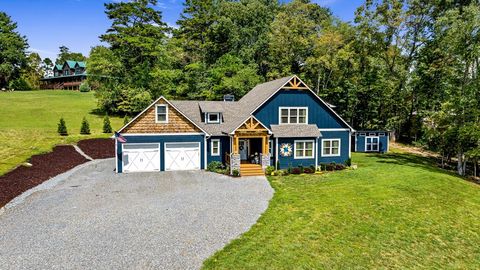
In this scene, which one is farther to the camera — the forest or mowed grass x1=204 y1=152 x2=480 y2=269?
the forest

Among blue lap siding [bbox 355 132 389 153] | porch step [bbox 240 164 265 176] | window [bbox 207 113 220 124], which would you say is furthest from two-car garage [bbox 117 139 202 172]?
blue lap siding [bbox 355 132 389 153]

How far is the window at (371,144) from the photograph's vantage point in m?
34.0

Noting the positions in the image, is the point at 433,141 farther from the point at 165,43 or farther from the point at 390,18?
the point at 165,43

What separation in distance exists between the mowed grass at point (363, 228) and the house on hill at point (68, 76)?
77.8m

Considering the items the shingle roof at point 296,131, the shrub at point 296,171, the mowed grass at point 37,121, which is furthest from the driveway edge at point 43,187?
the shrub at point 296,171

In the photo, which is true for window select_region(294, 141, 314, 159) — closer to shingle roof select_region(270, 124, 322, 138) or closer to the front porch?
shingle roof select_region(270, 124, 322, 138)

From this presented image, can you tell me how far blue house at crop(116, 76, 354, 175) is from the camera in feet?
76.0

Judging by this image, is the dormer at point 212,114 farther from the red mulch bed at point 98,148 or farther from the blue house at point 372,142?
the blue house at point 372,142

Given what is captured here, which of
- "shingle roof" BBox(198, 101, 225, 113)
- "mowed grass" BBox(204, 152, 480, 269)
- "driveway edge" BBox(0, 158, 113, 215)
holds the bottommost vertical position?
"mowed grass" BBox(204, 152, 480, 269)

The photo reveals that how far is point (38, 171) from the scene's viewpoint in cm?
2212

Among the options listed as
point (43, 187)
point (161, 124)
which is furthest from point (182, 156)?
point (43, 187)

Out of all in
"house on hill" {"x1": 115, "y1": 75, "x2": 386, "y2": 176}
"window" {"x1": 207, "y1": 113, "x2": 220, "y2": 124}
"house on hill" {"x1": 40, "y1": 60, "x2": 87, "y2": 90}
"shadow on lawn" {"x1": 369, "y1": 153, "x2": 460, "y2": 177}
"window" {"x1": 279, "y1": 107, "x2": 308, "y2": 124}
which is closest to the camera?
"house on hill" {"x1": 115, "y1": 75, "x2": 386, "y2": 176}

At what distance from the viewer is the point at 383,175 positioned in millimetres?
21750

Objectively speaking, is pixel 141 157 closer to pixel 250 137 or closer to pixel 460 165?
pixel 250 137
